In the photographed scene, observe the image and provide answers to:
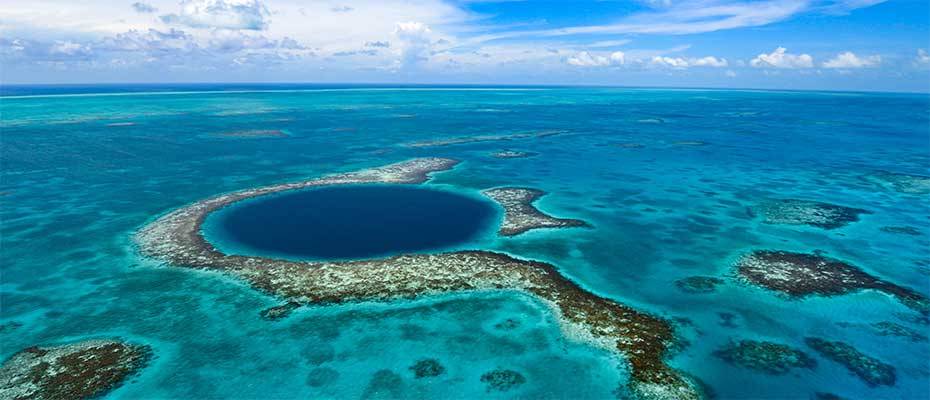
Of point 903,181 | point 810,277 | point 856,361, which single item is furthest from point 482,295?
point 903,181

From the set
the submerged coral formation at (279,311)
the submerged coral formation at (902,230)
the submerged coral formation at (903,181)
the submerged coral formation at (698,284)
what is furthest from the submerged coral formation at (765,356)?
the submerged coral formation at (903,181)

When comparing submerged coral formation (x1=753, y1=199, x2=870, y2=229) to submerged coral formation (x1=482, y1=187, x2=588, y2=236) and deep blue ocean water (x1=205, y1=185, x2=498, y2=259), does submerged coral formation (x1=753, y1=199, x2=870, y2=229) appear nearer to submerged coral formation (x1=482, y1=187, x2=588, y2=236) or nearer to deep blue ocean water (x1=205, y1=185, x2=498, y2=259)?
submerged coral formation (x1=482, y1=187, x2=588, y2=236)

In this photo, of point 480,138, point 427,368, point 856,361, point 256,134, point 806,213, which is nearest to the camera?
point 427,368

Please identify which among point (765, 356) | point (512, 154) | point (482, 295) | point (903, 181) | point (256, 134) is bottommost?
point (765, 356)

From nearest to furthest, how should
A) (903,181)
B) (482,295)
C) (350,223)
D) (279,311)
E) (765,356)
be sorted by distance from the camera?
(765,356), (279,311), (482,295), (350,223), (903,181)

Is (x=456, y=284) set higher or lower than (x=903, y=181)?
lower

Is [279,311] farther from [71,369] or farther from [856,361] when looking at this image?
[856,361]

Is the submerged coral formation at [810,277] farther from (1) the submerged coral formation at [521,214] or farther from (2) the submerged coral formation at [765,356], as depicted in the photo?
(1) the submerged coral formation at [521,214]

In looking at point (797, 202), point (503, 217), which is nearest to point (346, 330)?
point (503, 217)
